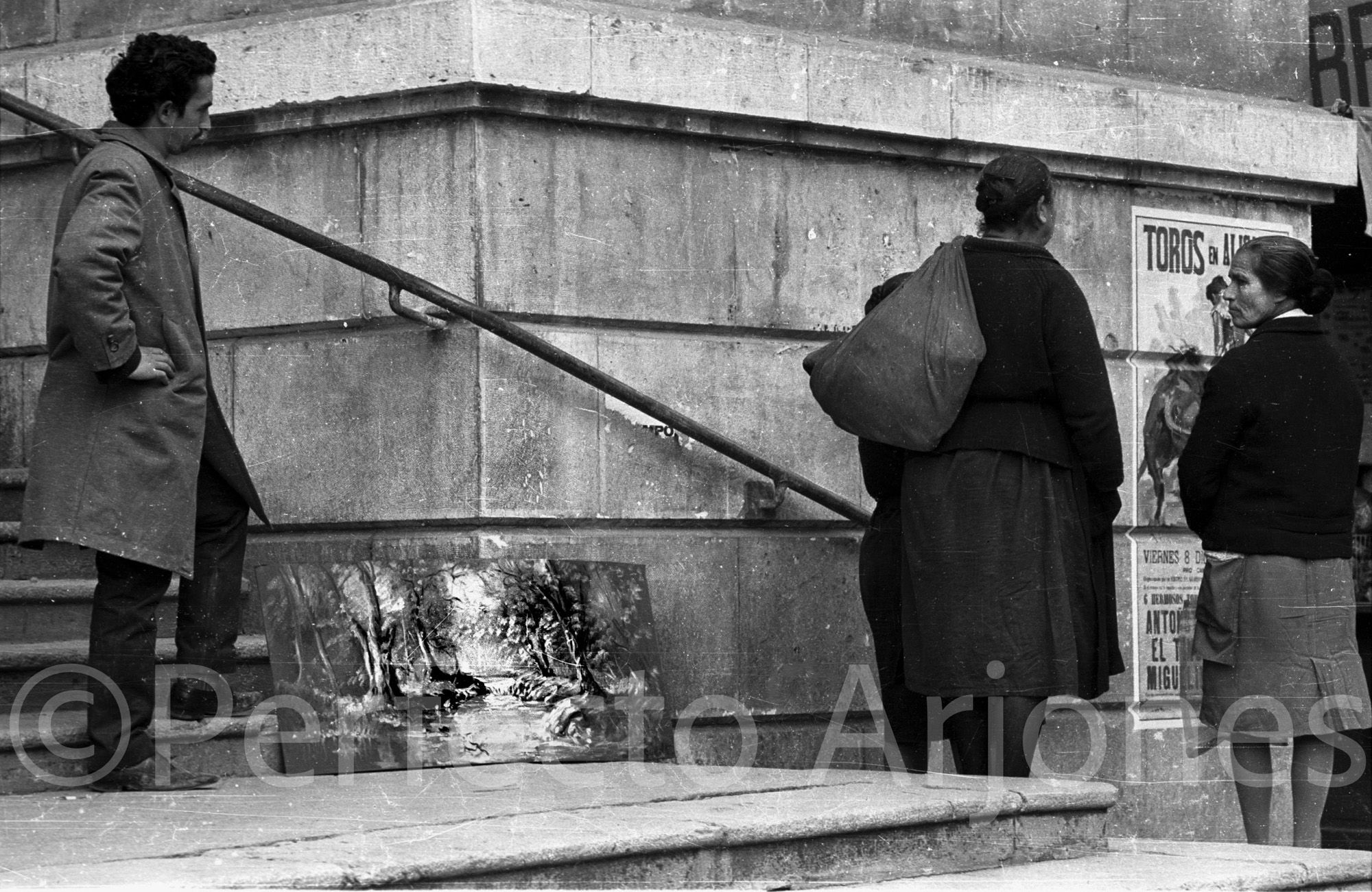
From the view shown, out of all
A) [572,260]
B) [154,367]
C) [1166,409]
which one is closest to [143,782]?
[154,367]

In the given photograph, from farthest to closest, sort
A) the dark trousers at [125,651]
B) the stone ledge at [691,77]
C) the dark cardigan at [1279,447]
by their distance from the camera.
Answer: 1. the stone ledge at [691,77]
2. the dark cardigan at [1279,447]
3. the dark trousers at [125,651]

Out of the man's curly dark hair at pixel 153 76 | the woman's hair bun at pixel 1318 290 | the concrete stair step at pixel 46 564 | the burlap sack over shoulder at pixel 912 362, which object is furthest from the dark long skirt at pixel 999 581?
the concrete stair step at pixel 46 564

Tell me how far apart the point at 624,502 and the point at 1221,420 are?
75.3 inches

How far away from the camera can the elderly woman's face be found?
234 inches

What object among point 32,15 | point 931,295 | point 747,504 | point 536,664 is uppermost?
A: point 32,15

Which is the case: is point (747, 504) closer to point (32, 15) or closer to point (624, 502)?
point (624, 502)

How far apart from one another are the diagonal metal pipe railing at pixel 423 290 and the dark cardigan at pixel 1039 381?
45.5 inches

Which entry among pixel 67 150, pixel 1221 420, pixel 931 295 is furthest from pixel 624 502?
pixel 67 150

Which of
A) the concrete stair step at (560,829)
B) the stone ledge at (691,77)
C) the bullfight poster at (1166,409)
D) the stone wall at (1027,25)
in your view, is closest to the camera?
the concrete stair step at (560,829)

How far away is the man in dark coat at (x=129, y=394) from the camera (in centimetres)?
478

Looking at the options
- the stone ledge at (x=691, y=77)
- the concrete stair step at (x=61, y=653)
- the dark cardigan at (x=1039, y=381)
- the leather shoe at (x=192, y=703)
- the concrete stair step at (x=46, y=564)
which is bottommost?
the leather shoe at (x=192, y=703)

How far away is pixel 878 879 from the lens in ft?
15.6

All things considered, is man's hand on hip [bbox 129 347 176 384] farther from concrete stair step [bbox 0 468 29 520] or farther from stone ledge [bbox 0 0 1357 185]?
concrete stair step [bbox 0 468 29 520]

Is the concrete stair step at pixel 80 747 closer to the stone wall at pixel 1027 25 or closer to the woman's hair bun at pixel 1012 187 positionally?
the woman's hair bun at pixel 1012 187
